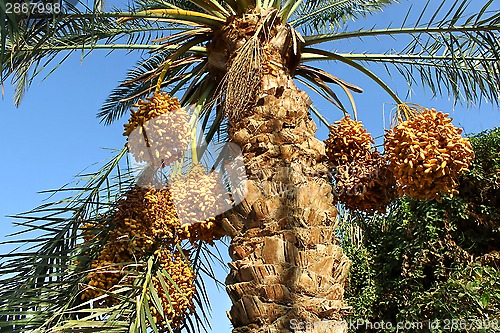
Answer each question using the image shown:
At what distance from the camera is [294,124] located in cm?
284

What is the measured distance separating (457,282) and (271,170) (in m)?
4.69

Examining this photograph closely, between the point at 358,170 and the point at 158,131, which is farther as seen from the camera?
the point at 358,170

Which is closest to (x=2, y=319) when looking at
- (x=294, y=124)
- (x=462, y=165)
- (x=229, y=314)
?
(x=229, y=314)

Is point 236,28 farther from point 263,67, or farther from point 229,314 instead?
point 229,314

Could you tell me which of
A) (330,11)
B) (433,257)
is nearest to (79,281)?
(330,11)

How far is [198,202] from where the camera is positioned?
266 cm

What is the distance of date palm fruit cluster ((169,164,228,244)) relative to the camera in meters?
2.66

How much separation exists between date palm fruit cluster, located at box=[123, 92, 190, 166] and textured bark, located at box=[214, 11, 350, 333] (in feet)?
1.11

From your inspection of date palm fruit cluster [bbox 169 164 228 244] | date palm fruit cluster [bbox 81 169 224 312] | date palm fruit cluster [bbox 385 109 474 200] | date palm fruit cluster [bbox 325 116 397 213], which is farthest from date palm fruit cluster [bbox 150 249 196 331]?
date palm fruit cluster [bbox 385 109 474 200]

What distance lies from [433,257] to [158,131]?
5.70 metres

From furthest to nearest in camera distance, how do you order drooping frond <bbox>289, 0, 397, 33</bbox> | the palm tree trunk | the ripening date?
drooping frond <bbox>289, 0, 397, 33</bbox>
the palm tree trunk
the ripening date

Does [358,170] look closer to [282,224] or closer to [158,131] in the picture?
[282,224]

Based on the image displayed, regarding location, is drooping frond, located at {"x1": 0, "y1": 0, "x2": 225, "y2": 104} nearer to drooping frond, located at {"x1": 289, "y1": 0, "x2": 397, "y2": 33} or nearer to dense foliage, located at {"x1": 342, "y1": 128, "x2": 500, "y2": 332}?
drooping frond, located at {"x1": 289, "y1": 0, "x2": 397, "y2": 33}

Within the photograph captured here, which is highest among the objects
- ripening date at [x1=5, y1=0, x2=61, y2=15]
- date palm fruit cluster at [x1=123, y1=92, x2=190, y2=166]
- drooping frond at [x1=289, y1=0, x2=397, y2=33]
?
drooping frond at [x1=289, y1=0, x2=397, y2=33]
